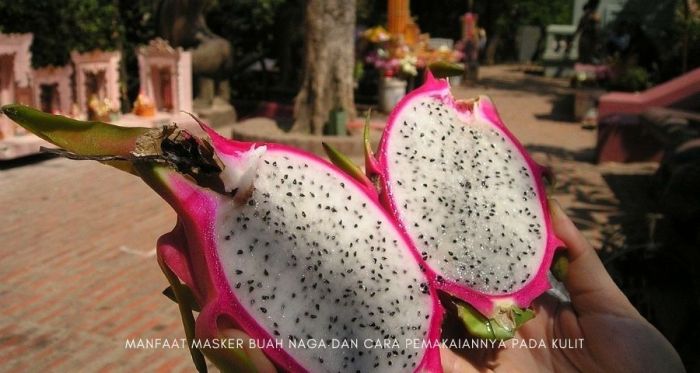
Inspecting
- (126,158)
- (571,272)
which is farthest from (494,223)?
(126,158)

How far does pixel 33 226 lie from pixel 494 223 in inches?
215

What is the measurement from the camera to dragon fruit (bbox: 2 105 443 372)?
127cm

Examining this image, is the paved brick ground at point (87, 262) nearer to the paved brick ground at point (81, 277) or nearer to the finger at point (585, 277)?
the paved brick ground at point (81, 277)

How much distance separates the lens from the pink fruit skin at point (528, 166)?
5.34 ft

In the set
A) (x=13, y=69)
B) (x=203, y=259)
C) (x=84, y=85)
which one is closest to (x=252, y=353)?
(x=203, y=259)

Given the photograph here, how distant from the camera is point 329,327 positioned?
1.46m

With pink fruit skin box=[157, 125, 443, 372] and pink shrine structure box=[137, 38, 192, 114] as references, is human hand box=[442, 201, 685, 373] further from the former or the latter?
pink shrine structure box=[137, 38, 192, 114]

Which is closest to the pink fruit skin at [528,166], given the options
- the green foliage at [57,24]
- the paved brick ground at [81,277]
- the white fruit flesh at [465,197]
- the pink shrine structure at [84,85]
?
the white fruit flesh at [465,197]

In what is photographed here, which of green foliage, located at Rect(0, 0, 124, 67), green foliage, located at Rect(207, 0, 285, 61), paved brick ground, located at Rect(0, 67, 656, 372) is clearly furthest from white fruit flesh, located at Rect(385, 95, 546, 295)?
green foliage, located at Rect(207, 0, 285, 61)

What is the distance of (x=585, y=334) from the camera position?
77.8 inches

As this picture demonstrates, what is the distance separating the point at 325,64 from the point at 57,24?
366cm

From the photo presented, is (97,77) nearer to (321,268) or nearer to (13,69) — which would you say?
(13,69)

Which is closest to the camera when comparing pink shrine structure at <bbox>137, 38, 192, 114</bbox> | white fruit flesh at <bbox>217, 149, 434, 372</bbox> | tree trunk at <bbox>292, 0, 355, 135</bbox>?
white fruit flesh at <bbox>217, 149, 434, 372</bbox>

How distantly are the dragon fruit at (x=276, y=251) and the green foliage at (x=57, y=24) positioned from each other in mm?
8413
